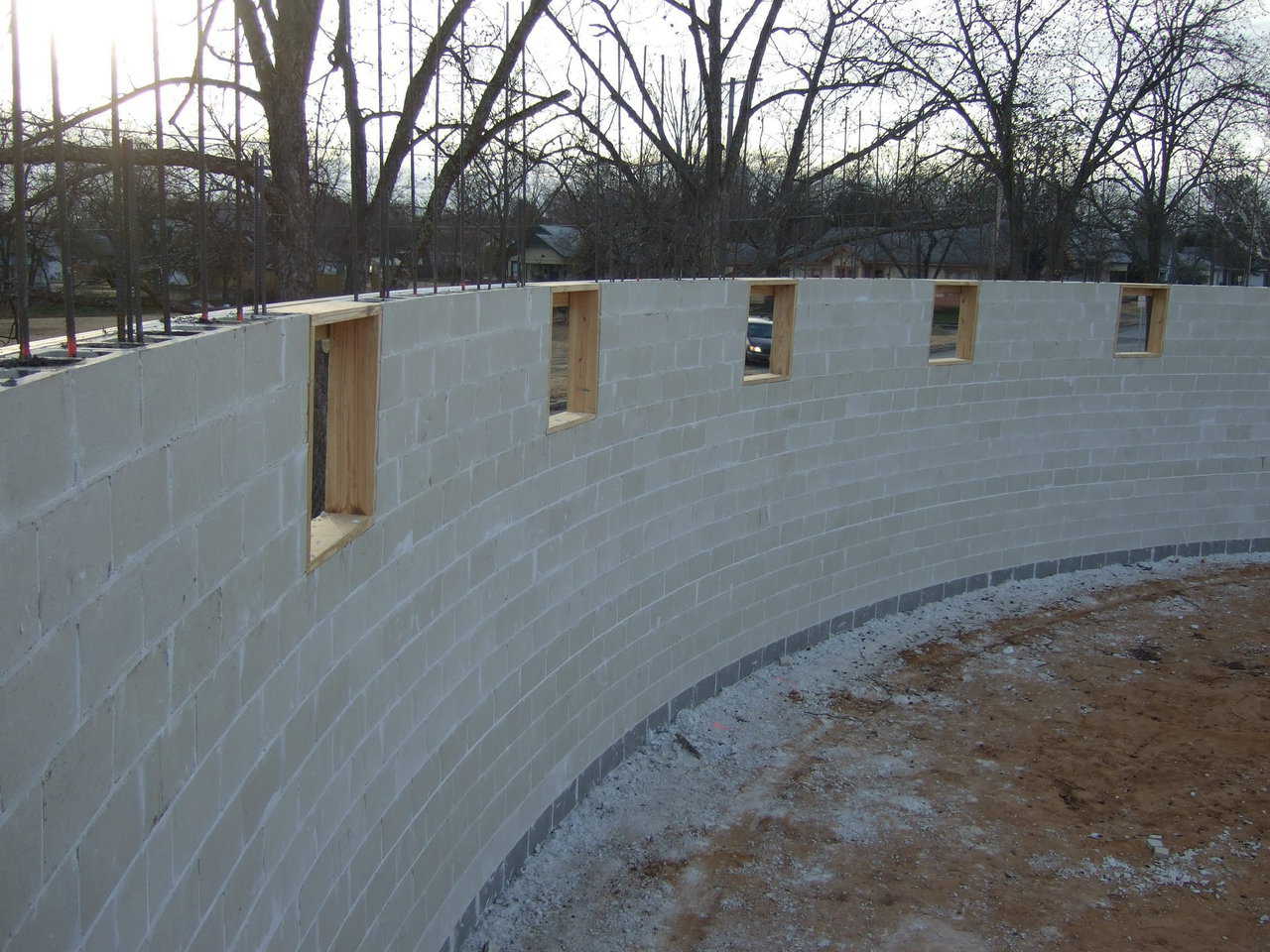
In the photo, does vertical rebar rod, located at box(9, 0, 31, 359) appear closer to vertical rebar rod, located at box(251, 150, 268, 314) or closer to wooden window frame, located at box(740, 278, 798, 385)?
vertical rebar rod, located at box(251, 150, 268, 314)

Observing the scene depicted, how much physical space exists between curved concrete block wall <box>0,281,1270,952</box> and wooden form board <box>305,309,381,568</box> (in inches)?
2.8

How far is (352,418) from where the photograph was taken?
12.5 feet

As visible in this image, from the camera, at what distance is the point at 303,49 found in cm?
959

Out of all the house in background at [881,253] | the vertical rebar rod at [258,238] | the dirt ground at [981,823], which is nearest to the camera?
the vertical rebar rod at [258,238]

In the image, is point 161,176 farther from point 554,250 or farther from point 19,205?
point 554,250

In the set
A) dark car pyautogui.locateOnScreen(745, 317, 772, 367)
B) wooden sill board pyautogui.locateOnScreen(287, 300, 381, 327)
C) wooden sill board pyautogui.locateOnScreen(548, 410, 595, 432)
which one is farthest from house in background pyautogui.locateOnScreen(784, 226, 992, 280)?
wooden sill board pyautogui.locateOnScreen(287, 300, 381, 327)

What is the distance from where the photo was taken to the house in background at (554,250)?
23.0 feet

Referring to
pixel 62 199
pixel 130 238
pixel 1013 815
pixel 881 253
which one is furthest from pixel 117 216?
pixel 881 253

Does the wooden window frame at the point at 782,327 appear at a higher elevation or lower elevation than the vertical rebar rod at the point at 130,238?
lower

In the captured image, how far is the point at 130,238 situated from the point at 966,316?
26.6ft

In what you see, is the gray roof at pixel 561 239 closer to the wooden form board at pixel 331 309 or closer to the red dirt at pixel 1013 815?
the red dirt at pixel 1013 815

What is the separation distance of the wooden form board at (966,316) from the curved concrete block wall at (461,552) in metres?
0.12

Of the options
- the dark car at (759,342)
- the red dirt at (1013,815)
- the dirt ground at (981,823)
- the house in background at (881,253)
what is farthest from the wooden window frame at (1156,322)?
the dark car at (759,342)

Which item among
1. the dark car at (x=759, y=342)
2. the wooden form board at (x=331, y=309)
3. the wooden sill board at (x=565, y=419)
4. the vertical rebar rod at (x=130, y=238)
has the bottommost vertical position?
the dark car at (x=759, y=342)
